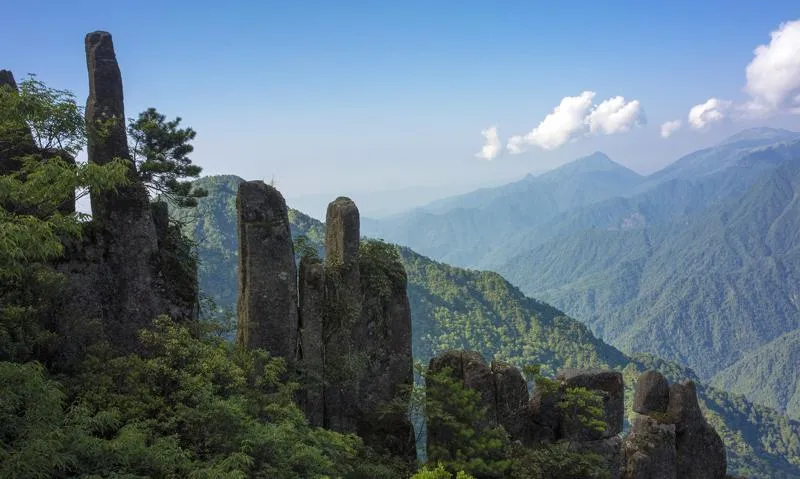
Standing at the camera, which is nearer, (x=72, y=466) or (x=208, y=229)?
(x=72, y=466)

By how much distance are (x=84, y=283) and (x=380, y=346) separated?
10128mm


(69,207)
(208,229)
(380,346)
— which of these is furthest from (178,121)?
(208,229)

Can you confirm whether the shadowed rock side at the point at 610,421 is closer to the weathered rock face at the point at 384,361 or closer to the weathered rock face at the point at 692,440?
the weathered rock face at the point at 692,440

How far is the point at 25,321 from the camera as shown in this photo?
13.3 meters

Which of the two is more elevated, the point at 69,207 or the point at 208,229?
the point at 208,229

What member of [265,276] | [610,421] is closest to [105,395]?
[265,276]

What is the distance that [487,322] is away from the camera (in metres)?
135

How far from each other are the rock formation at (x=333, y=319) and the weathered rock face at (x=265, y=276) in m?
0.03

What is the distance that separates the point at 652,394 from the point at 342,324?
1561 centimetres

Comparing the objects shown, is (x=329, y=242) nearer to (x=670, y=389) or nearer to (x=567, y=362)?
(x=670, y=389)

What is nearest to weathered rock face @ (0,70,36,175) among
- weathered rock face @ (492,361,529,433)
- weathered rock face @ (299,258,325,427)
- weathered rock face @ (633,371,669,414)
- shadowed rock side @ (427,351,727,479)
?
weathered rock face @ (299,258,325,427)

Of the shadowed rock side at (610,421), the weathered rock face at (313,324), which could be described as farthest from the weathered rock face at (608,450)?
the weathered rock face at (313,324)

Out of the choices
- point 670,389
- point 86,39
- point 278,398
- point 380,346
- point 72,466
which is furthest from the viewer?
point 670,389

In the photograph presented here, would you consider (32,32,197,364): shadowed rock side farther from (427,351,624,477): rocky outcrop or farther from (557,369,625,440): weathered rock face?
(557,369,625,440): weathered rock face
